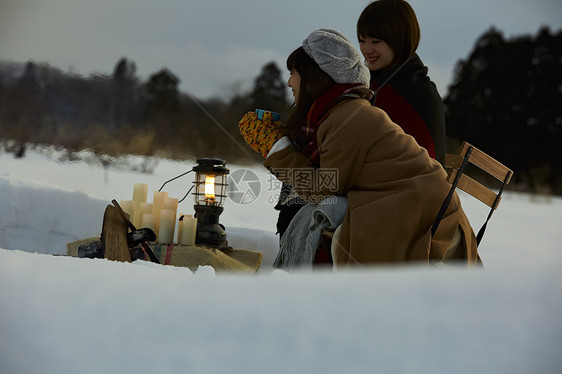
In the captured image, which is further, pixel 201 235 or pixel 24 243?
pixel 24 243

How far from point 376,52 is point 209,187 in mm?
640

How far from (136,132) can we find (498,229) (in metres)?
1.34

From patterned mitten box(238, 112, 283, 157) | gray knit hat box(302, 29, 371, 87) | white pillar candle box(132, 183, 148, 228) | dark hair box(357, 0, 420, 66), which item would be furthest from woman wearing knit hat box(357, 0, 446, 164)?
white pillar candle box(132, 183, 148, 228)

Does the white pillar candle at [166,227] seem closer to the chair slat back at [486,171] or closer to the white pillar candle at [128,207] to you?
the white pillar candle at [128,207]

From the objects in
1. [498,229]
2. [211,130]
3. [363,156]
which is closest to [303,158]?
[363,156]

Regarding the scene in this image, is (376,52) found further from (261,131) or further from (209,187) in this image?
(209,187)

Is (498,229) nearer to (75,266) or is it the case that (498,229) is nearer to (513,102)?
(513,102)

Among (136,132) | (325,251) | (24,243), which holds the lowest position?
(24,243)

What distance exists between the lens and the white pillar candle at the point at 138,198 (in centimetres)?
159

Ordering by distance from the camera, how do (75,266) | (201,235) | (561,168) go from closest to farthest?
(75,266) → (561,168) → (201,235)

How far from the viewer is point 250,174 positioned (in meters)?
1.83

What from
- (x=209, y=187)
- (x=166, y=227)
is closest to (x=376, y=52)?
(x=209, y=187)

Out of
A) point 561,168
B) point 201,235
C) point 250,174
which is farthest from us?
point 250,174

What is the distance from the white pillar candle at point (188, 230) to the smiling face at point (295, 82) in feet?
1.74
